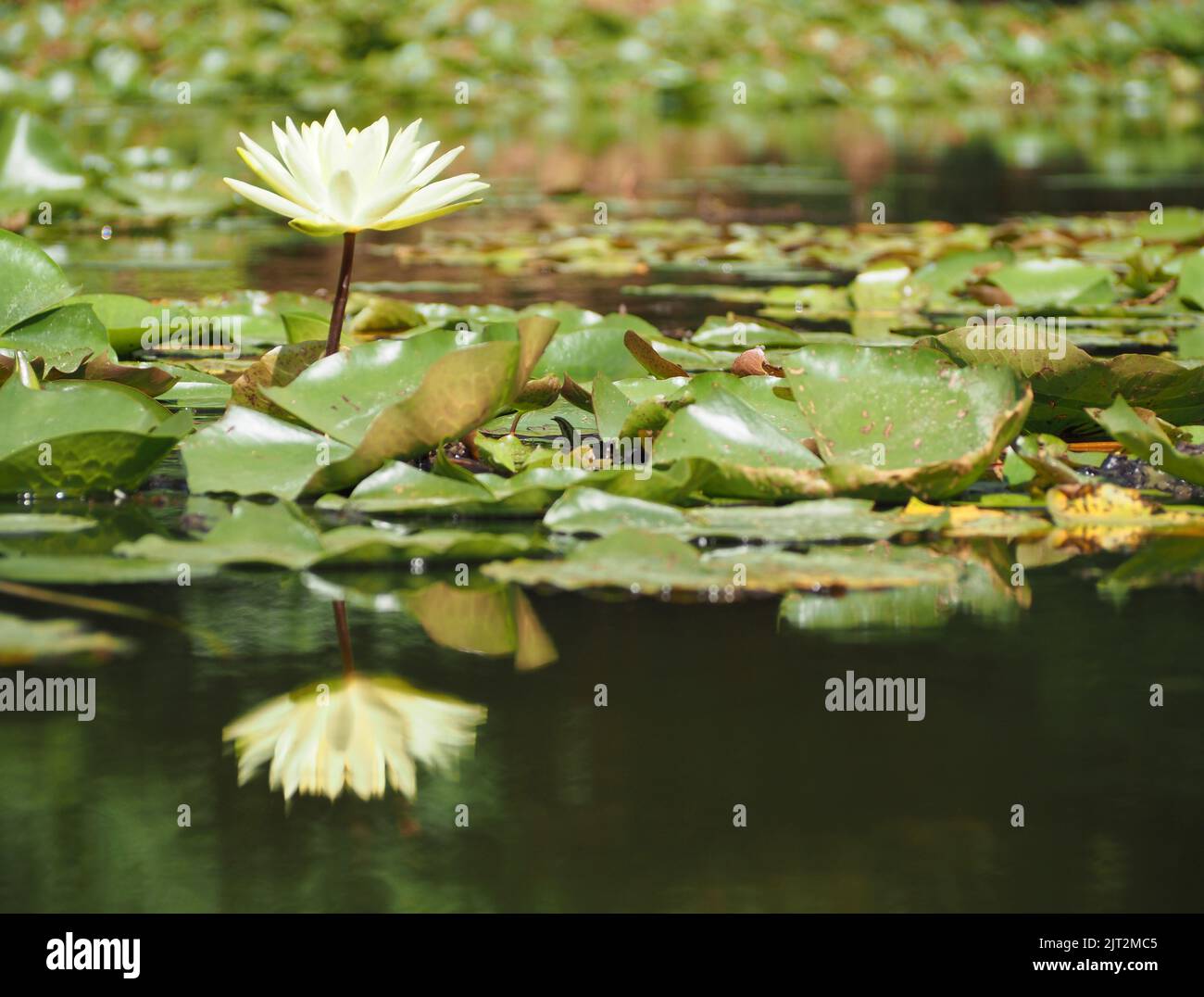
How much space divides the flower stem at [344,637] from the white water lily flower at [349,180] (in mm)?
456

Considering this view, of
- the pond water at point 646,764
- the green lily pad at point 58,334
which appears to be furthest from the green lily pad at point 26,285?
the pond water at point 646,764

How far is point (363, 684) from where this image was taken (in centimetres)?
119

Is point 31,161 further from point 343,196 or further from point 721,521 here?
point 721,521

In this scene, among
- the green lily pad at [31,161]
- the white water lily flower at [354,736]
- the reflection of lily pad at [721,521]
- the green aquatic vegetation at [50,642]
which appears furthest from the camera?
the green lily pad at [31,161]

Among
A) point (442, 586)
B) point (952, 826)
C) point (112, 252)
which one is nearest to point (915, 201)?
point (112, 252)

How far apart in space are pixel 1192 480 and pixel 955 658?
0.58 m

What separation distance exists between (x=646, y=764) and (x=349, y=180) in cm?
80

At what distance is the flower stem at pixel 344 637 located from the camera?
4.03 ft

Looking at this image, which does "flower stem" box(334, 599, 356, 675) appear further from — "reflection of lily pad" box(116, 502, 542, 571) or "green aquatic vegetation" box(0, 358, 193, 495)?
"green aquatic vegetation" box(0, 358, 193, 495)

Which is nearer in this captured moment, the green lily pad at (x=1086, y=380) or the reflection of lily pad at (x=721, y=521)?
the reflection of lily pad at (x=721, y=521)

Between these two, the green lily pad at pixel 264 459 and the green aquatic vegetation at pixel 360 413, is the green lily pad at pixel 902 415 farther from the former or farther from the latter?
the green lily pad at pixel 264 459

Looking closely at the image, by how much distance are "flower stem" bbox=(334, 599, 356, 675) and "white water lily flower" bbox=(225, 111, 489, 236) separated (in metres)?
0.46

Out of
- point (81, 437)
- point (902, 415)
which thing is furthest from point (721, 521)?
point (81, 437)
